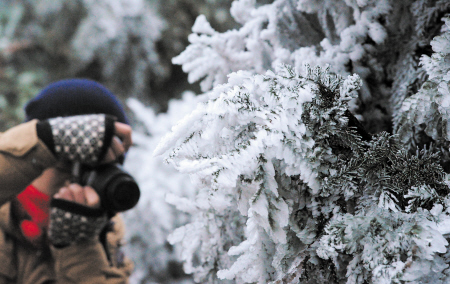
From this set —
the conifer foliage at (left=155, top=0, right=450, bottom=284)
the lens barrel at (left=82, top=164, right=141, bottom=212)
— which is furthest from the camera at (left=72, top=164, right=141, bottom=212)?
the conifer foliage at (left=155, top=0, right=450, bottom=284)

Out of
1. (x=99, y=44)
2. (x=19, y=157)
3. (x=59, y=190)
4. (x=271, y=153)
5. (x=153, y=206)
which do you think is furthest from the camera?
(x=99, y=44)

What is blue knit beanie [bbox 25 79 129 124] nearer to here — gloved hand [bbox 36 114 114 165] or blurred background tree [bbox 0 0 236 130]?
gloved hand [bbox 36 114 114 165]

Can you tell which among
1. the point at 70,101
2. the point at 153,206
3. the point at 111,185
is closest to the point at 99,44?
the point at 153,206

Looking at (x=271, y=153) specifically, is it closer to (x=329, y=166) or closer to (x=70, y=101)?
(x=329, y=166)

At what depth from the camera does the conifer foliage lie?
56cm

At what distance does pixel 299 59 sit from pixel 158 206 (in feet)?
5.38

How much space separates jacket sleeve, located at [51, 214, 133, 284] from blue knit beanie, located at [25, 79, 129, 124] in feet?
1.44

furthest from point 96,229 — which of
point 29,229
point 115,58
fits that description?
point 115,58

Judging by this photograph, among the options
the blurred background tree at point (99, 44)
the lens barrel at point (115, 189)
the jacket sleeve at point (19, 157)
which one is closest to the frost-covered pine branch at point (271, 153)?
the lens barrel at point (115, 189)

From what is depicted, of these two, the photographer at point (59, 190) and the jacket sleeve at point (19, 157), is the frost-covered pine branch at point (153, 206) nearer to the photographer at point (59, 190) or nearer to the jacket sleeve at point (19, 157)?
the photographer at point (59, 190)

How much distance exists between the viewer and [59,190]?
126cm

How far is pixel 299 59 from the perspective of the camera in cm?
91

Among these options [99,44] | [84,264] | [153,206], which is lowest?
[153,206]

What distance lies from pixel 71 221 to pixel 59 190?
0.48ft
